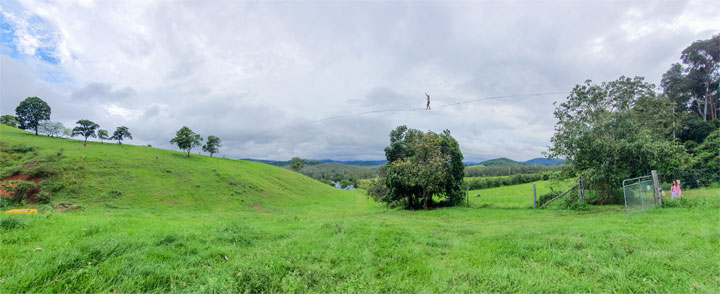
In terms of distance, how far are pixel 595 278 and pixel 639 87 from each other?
24248 millimetres

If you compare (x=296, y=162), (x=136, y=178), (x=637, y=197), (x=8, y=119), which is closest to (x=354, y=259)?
(x=637, y=197)

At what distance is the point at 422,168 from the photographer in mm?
20938

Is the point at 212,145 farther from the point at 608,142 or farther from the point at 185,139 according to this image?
the point at 608,142

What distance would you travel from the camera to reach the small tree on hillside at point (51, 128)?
4109 cm

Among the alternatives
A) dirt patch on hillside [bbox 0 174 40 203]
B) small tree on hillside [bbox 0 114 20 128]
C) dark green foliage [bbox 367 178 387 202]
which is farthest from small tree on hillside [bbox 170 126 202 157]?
dark green foliage [bbox 367 178 387 202]

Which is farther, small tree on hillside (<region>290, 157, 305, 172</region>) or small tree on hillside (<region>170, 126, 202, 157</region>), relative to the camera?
small tree on hillside (<region>290, 157, 305, 172</region>)

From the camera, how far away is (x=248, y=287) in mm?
4102

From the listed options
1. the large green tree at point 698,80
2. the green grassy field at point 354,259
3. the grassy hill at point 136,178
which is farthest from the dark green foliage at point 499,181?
the green grassy field at point 354,259

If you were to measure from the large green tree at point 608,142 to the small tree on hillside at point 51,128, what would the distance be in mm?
68991

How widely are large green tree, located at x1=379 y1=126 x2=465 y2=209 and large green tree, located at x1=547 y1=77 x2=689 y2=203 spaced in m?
8.34

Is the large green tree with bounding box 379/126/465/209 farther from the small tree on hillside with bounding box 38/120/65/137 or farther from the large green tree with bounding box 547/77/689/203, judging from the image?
the small tree on hillside with bounding box 38/120/65/137

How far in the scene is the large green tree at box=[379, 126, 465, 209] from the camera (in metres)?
21.3

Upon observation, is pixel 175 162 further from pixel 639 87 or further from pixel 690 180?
pixel 690 180

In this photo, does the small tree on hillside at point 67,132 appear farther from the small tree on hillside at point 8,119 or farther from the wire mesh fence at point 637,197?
the wire mesh fence at point 637,197
